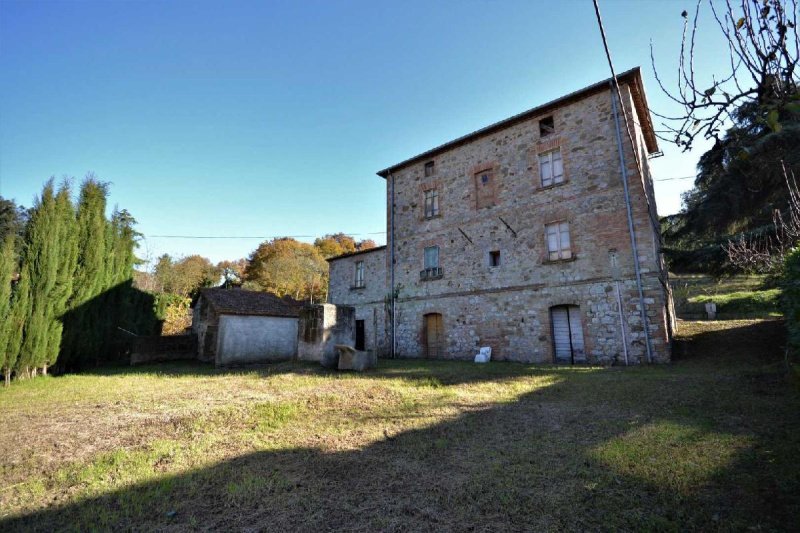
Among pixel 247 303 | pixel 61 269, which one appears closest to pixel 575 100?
pixel 247 303

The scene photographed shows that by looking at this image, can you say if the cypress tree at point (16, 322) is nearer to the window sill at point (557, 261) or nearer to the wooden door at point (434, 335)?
the wooden door at point (434, 335)

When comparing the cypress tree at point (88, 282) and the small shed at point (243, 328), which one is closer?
the cypress tree at point (88, 282)

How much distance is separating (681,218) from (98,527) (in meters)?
18.2

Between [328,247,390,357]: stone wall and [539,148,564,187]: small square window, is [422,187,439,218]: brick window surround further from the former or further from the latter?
[539,148,564,187]: small square window

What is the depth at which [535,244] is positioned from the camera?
12.5 metres

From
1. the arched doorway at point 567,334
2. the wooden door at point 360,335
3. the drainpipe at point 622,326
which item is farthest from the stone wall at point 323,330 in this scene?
the drainpipe at point 622,326

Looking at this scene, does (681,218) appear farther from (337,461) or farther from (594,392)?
(337,461)

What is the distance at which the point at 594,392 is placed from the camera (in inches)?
261

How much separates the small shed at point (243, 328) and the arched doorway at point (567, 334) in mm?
9088

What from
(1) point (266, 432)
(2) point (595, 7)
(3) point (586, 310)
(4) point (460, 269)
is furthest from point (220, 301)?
(2) point (595, 7)

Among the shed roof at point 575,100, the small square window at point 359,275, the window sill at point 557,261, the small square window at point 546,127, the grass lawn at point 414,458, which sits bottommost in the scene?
the grass lawn at point 414,458

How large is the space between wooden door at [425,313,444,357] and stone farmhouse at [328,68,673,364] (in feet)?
0.16

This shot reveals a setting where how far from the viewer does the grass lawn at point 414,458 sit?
263 cm

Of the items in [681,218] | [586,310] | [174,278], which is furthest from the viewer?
[174,278]
